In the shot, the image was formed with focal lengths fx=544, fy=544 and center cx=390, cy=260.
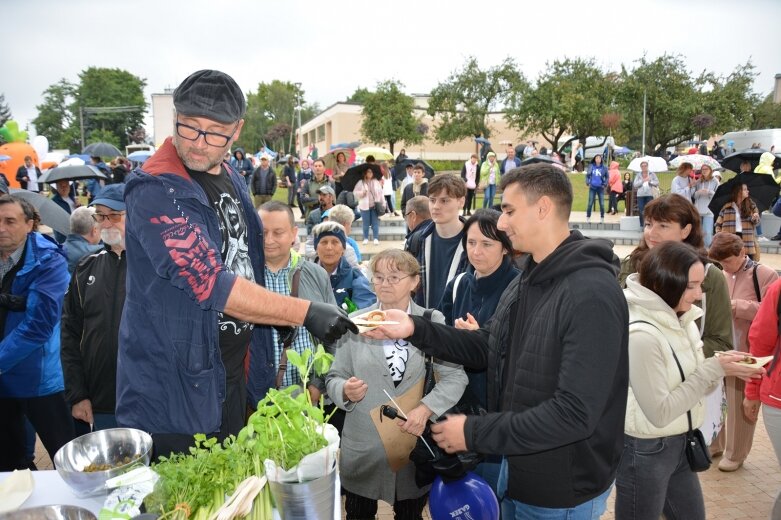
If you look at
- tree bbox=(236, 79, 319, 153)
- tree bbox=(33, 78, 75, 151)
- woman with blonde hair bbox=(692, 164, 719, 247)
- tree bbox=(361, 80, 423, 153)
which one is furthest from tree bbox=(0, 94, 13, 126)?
woman with blonde hair bbox=(692, 164, 719, 247)

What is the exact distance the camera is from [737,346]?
4.79 meters

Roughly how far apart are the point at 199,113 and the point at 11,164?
89.2 feet

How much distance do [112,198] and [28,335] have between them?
106 cm

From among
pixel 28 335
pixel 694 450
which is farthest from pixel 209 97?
pixel 694 450

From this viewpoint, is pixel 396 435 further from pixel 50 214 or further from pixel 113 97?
pixel 113 97

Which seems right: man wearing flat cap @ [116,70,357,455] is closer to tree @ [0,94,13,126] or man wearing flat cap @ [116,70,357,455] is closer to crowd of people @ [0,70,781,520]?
crowd of people @ [0,70,781,520]

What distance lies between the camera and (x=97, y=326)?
3.48m

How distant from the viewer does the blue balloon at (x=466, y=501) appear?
279 centimetres

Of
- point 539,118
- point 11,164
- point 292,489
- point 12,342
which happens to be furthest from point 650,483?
point 539,118

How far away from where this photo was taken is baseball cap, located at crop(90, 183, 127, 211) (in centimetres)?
365

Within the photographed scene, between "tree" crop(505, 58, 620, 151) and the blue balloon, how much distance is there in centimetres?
4058

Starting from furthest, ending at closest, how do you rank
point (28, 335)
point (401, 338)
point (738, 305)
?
1. point (738, 305)
2. point (28, 335)
3. point (401, 338)

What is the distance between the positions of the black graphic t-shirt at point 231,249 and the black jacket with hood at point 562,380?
1059 millimetres

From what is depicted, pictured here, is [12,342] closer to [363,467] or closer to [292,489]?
[363,467]
